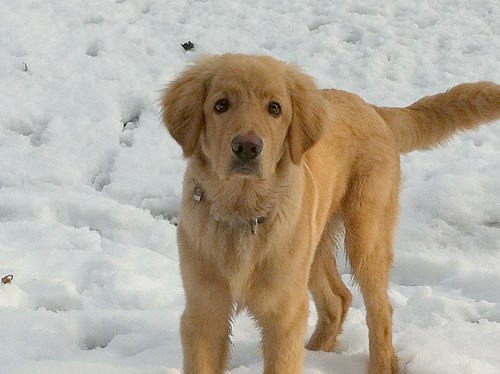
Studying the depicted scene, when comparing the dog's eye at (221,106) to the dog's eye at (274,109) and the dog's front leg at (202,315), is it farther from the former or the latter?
the dog's front leg at (202,315)

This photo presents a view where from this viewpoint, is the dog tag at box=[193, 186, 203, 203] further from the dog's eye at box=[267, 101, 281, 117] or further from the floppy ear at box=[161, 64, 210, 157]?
the dog's eye at box=[267, 101, 281, 117]

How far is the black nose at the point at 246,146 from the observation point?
2596mm

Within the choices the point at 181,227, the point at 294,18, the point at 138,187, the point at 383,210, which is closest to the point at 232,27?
the point at 294,18

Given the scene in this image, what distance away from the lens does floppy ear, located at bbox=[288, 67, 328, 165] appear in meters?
2.94

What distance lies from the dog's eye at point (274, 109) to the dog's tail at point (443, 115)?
4.28 ft

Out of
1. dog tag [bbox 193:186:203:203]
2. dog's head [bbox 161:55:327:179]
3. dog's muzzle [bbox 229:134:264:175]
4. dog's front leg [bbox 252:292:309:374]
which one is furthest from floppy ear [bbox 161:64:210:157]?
dog's front leg [bbox 252:292:309:374]

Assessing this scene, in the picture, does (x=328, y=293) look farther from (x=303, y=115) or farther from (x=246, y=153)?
(x=246, y=153)

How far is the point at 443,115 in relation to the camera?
4059 mm

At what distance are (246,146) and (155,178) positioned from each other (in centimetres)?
324

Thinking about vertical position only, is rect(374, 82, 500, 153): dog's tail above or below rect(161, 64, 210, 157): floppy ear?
above

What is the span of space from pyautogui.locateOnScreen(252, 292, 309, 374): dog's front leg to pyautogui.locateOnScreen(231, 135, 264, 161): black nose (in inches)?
27.4

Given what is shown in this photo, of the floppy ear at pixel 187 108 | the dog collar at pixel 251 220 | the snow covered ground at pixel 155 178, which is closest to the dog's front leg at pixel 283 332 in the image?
the dog collar at pixel 251 220

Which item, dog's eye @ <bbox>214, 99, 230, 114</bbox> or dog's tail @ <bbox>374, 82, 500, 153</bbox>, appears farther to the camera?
dog's tail @ <bbox>374, 82, 500, 153</bbox>

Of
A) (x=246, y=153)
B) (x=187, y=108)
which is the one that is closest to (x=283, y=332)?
(x=246, y=153)
